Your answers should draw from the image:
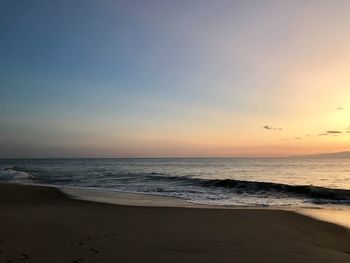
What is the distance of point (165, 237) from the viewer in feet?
30.1

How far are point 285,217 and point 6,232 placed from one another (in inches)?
364

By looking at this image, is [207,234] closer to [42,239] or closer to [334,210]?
[42,239]

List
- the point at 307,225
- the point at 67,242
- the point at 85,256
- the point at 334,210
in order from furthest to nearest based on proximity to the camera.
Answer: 1. the point at 334,210
2. the point at 307,225
3. the point at 67,242
4. the point at 85,256

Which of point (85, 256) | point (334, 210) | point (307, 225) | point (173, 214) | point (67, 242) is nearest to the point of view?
point (85, 256)

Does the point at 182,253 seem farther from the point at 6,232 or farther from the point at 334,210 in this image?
the point at 334,210

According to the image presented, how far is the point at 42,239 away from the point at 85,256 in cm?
191

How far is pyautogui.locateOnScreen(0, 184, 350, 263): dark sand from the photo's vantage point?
292 inches

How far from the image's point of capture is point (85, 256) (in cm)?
723

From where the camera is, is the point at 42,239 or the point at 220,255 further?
the point at 42,239

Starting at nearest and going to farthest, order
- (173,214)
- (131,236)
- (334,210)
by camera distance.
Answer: (131,236)
(173,214)
(334,210)

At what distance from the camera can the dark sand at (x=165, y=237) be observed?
24.4 feet

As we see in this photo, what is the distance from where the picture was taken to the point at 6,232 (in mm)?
9297

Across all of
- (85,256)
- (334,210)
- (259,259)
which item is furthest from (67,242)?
(334,210)

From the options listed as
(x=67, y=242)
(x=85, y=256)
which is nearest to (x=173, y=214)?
(x=67, y=242)
